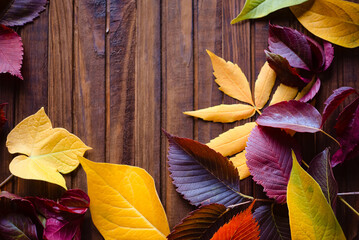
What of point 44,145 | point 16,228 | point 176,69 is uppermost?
point 176,69

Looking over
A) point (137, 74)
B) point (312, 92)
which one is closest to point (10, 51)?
point (137, 74)

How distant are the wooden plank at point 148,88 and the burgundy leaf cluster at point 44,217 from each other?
10cm

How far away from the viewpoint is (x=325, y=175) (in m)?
0.37

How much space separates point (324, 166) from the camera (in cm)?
37

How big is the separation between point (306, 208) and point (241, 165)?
10 cm

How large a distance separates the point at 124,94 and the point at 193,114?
0.10 m

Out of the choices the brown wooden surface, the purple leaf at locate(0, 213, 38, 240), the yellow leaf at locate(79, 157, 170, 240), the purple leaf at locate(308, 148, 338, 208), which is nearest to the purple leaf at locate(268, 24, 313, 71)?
the brown wooden surface

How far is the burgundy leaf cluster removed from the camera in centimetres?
40

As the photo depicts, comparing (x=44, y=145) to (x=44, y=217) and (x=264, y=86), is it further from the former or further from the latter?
(x=264, y=86)

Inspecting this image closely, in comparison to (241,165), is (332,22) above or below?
above

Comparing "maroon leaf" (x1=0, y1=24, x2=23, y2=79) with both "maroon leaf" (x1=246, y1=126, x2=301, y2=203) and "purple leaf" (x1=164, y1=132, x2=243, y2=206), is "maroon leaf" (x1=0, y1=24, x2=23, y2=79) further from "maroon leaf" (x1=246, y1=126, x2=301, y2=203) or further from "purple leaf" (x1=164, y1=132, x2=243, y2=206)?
"maroon leaf" (x1=246, y1=126, x2=301, y2=203)

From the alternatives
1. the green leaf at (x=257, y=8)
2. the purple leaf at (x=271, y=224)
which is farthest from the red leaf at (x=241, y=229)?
the green leaf at (x=257, y=8)

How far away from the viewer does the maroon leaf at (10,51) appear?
42 centimetres

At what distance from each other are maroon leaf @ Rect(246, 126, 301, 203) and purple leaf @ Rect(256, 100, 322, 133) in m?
0.02
